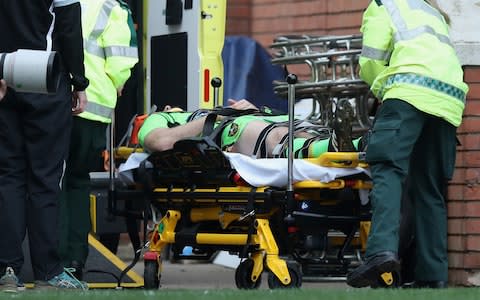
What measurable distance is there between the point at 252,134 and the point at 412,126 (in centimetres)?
108

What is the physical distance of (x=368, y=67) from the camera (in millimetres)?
9031

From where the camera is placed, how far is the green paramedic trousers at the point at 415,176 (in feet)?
28.7

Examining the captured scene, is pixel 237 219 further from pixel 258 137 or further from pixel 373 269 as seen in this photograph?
pixel 373 269

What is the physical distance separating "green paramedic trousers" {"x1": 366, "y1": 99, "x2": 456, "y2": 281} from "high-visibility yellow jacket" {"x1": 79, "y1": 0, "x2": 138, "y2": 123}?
165cm

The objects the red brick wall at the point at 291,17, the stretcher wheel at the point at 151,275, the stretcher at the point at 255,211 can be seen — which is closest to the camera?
the stretcher at the point at 255,211

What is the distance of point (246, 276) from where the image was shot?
9289 mm

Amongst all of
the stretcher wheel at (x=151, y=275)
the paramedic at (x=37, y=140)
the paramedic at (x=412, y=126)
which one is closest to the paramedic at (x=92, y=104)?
the stretcher wheel at (x=151, y=275)

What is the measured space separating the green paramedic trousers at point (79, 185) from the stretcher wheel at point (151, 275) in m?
0.40

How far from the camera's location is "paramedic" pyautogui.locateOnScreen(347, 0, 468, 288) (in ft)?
28.7

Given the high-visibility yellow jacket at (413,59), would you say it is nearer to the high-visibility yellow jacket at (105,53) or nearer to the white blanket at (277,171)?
the white blanket at (277,171)

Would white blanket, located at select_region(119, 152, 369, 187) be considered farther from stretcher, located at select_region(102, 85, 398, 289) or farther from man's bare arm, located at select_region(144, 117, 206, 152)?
man's bare arm, located at select_region(144, 117, 206, 152)

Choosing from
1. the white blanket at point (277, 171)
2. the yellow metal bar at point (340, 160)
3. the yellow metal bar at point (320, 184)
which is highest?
the yellow metal bar at point (340, 160)

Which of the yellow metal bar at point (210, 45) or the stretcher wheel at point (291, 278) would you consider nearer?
the stretcher wheel at point (291, 278)

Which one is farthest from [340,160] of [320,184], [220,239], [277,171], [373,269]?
[220,239]
